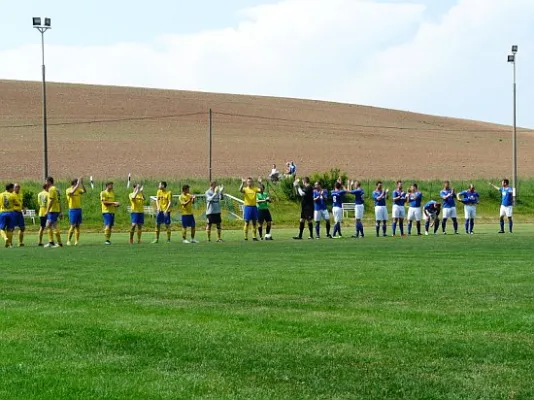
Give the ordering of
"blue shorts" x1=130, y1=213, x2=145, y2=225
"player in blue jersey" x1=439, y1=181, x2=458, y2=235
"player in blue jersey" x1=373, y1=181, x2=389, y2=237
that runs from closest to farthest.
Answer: "blue shorts" x1=130, y1=213, x2=145, y2=225 < "player in blue jersey" x1=373, y1=181, x2=389, y2=237 < "player in blue jersey" x1=439, y1=181, x2=458, y2=235

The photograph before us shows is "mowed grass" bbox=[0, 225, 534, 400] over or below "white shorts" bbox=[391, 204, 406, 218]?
below

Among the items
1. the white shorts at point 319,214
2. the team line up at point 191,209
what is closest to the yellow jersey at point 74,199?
the team line up at point 191,209

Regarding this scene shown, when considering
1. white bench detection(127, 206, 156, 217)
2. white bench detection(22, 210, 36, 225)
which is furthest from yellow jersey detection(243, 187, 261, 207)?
white bench detection(22, 210, 36, 225)

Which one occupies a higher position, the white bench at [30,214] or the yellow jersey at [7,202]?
the yellow jersey at [7,202]

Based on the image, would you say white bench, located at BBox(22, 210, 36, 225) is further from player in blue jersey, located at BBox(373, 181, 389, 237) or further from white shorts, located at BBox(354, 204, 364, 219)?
player in blue jersey, located at BBox(373, 181, 389, 237)

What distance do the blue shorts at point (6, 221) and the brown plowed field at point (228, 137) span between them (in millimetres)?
44058

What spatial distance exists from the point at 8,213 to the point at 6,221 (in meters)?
0.25

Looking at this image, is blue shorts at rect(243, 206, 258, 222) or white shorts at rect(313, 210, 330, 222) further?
white shorts at rect(313, 210, 330, 222)

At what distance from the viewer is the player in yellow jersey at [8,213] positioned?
30281 mm

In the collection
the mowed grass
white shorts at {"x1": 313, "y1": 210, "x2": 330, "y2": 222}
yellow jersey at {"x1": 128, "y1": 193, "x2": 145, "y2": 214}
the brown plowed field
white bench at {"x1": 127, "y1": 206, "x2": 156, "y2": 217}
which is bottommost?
the mowed grass

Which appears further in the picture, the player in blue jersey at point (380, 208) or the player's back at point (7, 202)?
the player in blue jersey at point (380, 208)

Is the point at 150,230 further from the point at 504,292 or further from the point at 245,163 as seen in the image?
the point at 245,163

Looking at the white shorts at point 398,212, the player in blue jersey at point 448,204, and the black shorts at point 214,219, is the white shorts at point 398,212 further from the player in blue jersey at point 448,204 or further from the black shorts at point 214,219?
the black shorts at point 214,219

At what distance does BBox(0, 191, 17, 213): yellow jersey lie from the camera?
100ft
